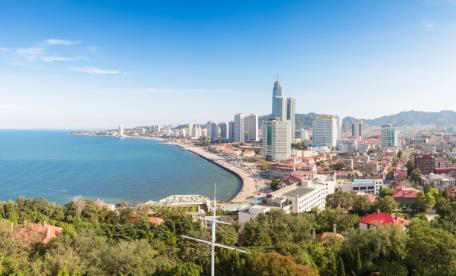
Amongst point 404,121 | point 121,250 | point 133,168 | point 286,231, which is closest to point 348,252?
point 286,231

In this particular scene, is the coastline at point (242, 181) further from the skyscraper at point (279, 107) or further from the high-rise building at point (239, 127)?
the skyscraper at point (279, 107)

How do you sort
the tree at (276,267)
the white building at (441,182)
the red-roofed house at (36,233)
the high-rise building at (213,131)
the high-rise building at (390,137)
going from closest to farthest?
the tree at (276,267), the red-roofed house at (36,233), the white building at (441,182), the high-rise building at (390,137), the high-rise building at (213,131)

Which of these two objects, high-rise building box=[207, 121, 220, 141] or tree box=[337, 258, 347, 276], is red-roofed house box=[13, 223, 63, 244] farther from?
high-rise building box=[207, 121, 220, 141]

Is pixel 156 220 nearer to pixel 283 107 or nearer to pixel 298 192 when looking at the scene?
pixel 298 192

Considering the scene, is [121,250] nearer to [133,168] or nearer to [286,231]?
[286,231]

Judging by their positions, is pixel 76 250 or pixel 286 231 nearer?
pixel 76 250

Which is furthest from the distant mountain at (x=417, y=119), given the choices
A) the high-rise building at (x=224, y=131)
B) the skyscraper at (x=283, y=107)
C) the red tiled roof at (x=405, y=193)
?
the red tiled roof at (x=405, y=193)
